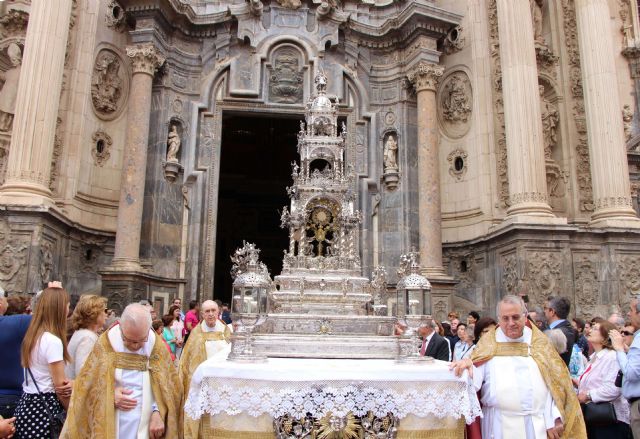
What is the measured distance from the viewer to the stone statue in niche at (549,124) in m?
17.5

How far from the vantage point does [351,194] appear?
404 inches

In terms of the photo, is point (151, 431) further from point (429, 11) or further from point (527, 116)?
point (429, 11)

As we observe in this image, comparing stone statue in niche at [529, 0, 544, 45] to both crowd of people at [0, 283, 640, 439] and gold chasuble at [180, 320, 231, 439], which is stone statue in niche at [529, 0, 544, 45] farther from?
gold chasuble at [180, 320, 231, 439]

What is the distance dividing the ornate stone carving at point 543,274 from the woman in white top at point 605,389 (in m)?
8.66

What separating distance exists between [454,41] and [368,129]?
3834 millimetres

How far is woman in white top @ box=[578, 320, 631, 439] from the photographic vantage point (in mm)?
5855

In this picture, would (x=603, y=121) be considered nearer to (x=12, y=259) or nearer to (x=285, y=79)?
(x=285, y=79)

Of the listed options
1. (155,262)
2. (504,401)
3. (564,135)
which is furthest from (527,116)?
(504,401)

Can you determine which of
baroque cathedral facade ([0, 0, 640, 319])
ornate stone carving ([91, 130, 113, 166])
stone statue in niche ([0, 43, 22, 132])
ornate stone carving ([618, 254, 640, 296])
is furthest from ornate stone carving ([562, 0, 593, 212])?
stone statue in niche ([0, 43, 22, 132])

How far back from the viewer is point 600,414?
19.2 feet

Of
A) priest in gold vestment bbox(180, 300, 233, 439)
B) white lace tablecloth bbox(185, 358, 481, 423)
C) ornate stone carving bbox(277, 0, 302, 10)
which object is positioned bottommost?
white lace tablecloth bbox(185, 358, 481, 423)

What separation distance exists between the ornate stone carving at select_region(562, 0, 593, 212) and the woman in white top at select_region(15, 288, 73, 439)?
15531mm

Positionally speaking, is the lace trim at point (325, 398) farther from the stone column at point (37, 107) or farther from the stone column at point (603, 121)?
the stone column at point (603, 121)

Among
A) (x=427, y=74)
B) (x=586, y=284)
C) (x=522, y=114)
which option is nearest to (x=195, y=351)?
(x=586, y=284)
